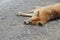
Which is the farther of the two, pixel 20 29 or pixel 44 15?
pixel 44 15

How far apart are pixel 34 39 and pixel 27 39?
69 millimetres

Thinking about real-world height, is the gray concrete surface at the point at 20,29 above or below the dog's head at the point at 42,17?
below

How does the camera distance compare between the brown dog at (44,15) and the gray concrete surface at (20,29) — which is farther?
the brown dog at (44,15)

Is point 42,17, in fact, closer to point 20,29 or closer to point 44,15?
point 44,15

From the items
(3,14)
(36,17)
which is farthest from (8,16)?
(36,17)

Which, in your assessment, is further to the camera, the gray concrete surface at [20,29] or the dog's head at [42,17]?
the dog's head at [42,17]

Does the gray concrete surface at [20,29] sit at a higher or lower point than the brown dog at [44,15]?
lower

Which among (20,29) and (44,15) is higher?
(44,15)

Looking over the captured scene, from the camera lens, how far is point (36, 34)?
1908mm

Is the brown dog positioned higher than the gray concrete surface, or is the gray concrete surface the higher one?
the brown dog

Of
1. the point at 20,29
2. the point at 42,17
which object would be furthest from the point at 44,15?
the point at 20,29

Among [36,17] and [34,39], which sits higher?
[36,17]

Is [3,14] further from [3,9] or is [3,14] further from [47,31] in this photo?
[47,31]

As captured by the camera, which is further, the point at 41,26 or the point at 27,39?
the point at 41,26
